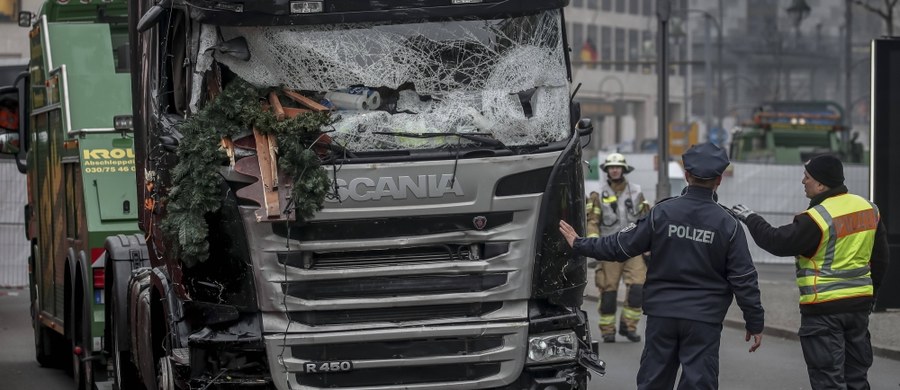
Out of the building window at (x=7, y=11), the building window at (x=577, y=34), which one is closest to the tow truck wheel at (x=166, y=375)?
the building window at (x=7, y=11)

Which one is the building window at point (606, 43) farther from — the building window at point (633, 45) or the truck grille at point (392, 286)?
the truck grille at point (392, 286)

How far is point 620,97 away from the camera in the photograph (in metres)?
89.3

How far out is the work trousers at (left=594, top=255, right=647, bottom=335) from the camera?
594 inches

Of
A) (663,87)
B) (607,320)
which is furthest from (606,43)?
(607,320)

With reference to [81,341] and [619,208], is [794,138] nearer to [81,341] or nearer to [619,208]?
[619,208]

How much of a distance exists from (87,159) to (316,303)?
4598 millimetres

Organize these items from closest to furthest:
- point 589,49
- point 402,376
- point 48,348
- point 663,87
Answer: point 402,376 → point 48,348 → point 663,87 → point 589,49

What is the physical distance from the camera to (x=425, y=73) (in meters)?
8.62

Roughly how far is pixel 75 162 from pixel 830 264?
6.03 meters

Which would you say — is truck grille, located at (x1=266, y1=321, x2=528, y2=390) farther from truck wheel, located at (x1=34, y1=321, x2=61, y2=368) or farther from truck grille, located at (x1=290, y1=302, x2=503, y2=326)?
truck wheel, located at (x1=34, y1=321, x2=61, y2=368)

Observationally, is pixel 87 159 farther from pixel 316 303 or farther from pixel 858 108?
pixel 858 108

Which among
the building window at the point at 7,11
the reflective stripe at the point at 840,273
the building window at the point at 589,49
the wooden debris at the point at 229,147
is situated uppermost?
the building window at the point at 7,11

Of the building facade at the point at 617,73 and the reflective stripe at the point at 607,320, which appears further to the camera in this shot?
the building facade at the point at 617,73

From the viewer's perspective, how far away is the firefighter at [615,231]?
596 inches
